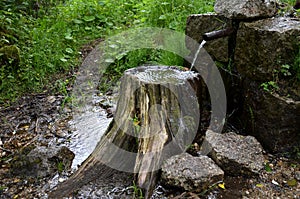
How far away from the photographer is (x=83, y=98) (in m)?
4.34

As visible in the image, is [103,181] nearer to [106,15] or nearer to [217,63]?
[217,63]

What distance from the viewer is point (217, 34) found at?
3020 mm

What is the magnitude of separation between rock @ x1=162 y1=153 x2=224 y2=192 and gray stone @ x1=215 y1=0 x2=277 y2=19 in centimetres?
145

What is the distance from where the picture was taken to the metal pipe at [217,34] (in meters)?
2.96

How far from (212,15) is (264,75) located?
3.06 feet

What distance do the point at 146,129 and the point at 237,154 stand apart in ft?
2.72

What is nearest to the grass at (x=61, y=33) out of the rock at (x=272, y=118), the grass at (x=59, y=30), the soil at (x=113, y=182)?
the grass at (x=59, y=30)

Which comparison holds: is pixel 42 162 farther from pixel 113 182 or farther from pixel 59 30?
pixel 59 30

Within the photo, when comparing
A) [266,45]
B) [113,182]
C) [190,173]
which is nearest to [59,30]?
[113,182]

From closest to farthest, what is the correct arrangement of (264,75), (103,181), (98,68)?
1. (103,181)
2. (264,75)
3. (98,68)

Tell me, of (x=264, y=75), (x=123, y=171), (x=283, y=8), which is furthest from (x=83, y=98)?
(x=283, y=8)

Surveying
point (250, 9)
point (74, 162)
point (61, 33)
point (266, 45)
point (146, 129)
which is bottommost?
point (74, 162)

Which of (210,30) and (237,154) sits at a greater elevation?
(210,30)

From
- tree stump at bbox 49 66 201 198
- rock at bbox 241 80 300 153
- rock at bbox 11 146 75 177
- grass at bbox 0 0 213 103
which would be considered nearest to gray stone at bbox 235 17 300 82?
rock at bbox 241 80 300 153
